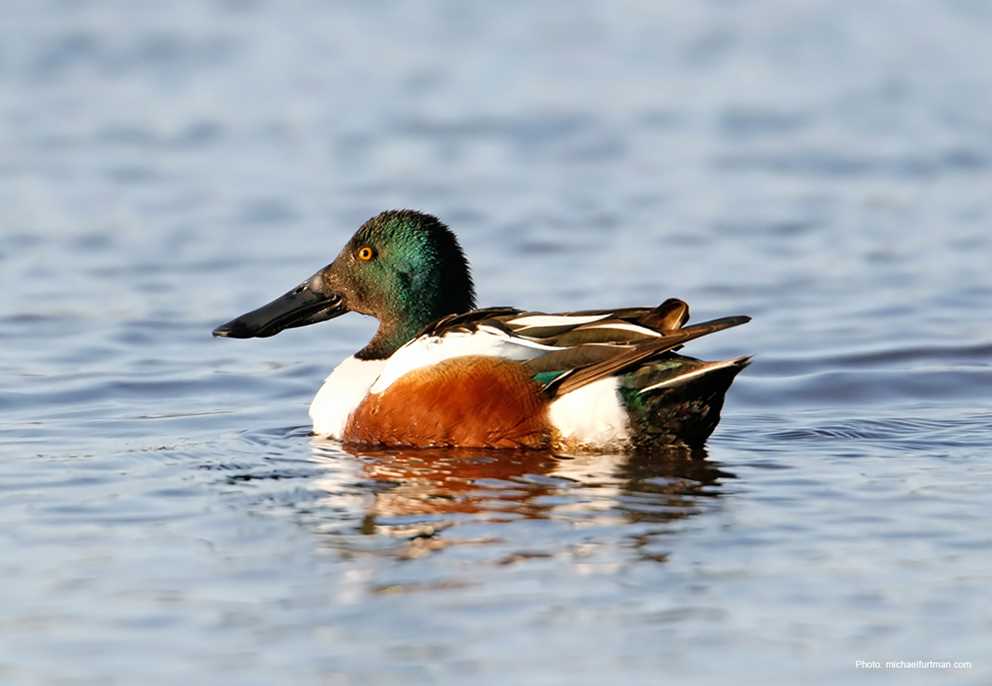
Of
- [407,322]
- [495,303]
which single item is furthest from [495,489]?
[495,303]

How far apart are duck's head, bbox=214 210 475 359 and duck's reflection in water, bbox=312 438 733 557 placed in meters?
0.85

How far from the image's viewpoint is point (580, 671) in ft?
15.5

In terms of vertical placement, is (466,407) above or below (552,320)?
below

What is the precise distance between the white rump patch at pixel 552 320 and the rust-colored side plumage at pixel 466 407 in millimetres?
191

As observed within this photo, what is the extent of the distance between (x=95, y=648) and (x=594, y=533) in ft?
5.68

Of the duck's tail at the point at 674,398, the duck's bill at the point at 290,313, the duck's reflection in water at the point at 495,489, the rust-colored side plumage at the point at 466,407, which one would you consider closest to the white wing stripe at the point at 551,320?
the rust-colored side plumage at the point at 466,407

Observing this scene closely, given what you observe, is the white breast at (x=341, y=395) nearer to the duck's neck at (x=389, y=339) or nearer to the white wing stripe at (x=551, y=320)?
the duck's neck at (x=389, y=339)

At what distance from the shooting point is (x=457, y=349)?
293 inches

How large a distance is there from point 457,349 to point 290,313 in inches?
60.0

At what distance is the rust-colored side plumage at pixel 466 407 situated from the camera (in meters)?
7.32

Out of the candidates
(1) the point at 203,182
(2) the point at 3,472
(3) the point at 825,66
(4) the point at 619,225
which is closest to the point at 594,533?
(2) the point at 3,472

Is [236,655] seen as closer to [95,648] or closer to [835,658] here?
[95,648]

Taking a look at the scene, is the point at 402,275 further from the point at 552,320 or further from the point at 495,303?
the point at 495,303

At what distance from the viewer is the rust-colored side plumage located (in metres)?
7.32
